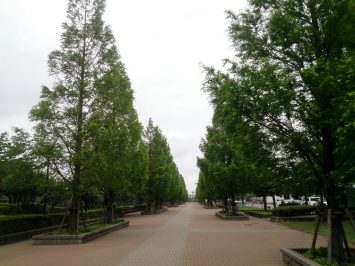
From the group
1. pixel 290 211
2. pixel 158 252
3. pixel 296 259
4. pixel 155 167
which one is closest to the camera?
pixel 296 259

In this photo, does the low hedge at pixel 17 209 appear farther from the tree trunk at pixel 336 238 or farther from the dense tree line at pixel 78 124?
the tree trunk at pixel 336 238

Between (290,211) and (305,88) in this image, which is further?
(290,211)

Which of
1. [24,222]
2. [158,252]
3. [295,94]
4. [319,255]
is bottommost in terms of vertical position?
[158,252]

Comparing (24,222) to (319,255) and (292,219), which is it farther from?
(292,219)

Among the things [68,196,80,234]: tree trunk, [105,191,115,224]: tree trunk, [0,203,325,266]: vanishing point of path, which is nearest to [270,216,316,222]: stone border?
[0,203,325,266]: vanishing point of path

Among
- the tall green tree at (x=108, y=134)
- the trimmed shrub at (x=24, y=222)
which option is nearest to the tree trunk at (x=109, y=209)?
the tall green tree at (x=108, y=134)

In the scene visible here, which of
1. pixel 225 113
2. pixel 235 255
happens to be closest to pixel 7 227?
pixel 235 255

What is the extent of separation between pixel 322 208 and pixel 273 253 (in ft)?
9.00

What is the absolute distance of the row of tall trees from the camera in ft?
32.2

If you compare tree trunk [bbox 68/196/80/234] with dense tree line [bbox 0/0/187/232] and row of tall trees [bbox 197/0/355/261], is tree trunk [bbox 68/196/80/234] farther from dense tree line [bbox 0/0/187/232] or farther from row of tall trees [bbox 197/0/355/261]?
row of tall trees [bbox 197/0/355/261]

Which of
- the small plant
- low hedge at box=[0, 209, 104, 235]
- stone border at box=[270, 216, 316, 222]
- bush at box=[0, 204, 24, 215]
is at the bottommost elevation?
the small plant

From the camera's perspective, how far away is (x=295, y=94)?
10.2m

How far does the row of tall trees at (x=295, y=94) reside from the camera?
9.82m

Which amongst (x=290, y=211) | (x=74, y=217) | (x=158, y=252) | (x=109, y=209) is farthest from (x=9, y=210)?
(x=290, y=211)
